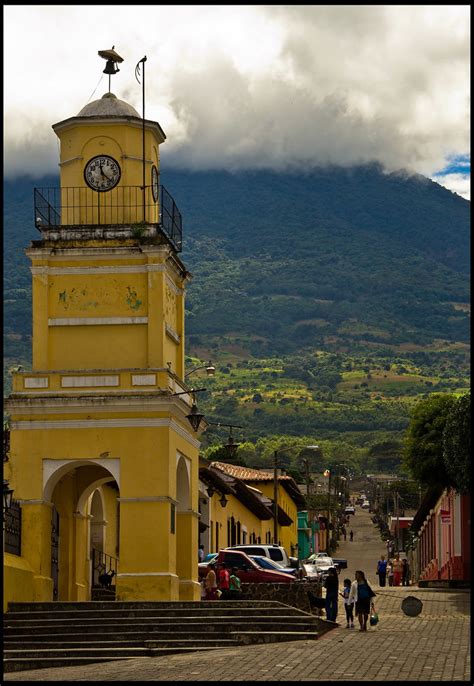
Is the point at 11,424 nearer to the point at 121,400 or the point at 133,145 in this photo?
the point at 121,400

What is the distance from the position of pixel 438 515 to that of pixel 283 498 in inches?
1154

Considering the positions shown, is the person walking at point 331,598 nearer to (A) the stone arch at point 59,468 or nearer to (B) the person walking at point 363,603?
(B) the person walking at point 363,603

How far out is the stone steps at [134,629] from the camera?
29859 mm

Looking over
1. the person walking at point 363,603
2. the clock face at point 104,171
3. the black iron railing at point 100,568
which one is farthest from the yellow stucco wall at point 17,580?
the clock face at point 104,171

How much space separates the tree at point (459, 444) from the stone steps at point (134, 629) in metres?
8.28

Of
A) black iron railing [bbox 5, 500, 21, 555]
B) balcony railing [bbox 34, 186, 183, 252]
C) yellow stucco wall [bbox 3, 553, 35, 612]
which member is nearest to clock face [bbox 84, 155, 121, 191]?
balcony railing [bbox 34, 186, 183, 252]

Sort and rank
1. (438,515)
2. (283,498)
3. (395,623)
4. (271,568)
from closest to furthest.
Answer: (395,623) → (271,568) → (438,515) → (283,498)

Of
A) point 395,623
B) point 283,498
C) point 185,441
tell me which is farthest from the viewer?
point 283,498

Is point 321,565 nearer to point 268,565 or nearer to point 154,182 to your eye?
point 268,565

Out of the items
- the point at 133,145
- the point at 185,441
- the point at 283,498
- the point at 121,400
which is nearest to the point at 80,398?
the point at 121,400

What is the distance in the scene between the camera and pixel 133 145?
133ft

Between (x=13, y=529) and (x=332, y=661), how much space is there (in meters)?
12.6

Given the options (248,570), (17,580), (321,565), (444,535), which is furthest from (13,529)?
(321,565)

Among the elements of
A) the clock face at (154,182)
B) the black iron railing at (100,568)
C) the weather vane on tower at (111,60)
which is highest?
the weather vane on tower at (111,60)
